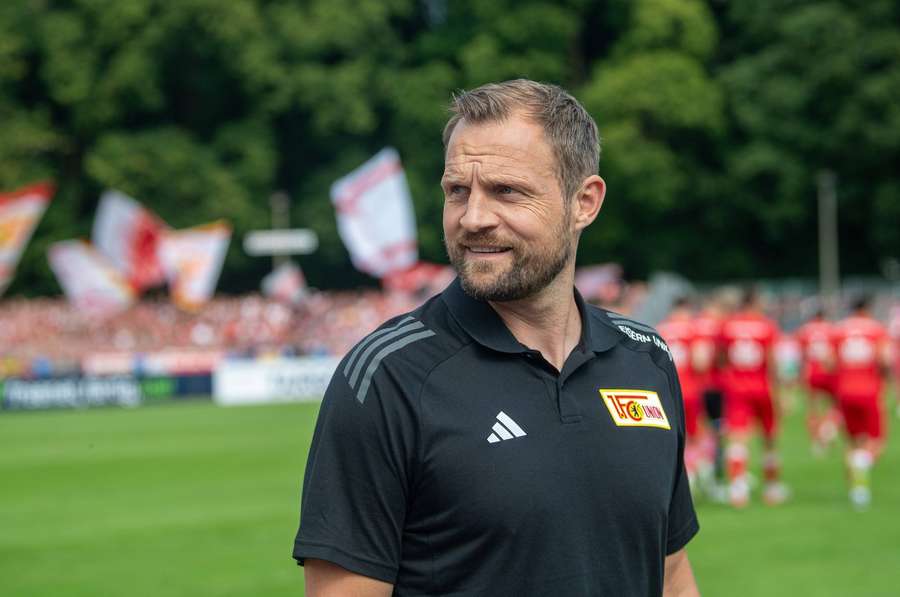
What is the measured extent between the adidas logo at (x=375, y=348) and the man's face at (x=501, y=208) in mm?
154

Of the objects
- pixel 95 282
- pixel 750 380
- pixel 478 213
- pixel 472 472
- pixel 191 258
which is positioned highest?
pixel 478 213

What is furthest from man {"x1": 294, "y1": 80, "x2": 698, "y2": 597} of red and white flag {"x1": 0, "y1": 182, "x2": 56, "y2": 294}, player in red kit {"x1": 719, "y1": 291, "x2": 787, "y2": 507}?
red and white flag {"x1": 0, "y1": 182, "x2": 56, "y2": 294}

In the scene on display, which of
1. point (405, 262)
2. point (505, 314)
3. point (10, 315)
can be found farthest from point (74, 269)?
point (505, 314)

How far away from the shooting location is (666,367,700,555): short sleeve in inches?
141

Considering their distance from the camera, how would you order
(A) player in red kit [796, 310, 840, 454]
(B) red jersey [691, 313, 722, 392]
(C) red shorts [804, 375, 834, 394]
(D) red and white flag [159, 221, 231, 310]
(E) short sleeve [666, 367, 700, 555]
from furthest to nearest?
(D) red and white flag [159, 221, 231, 310] < (C) red shorts [804, 375, 834, 394] < (A) player in red kit [796, 310, 840, 454] < (B) red jersey [691, 313, 722, 392] < (E) short sleeve [666, 367, 700, 555]

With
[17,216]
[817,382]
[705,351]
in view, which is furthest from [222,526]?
[17,216]

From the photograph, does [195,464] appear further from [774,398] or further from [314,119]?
[314,119]

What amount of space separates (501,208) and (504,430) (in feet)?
1.59

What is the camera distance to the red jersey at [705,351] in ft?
52.7

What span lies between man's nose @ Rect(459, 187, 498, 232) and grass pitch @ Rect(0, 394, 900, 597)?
25.8 feet

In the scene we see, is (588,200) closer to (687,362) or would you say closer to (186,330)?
(687,362)

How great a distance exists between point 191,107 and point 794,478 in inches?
1759

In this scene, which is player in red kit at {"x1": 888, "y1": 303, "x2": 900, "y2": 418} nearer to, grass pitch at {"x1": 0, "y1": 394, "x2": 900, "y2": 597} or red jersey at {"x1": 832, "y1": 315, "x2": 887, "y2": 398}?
grass pitch at {"x1": 0, "y1": 394, "x2": 900, "y2": 597}

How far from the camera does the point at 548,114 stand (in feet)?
10.6
